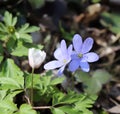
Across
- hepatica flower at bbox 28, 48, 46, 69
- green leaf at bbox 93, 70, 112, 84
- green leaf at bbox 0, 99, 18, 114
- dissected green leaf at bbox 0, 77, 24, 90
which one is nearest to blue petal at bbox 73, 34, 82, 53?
hepatica flower at bbox 28, 48, 46, 69

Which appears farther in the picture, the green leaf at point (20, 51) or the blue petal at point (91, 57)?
the green leaf at point (20, 51)

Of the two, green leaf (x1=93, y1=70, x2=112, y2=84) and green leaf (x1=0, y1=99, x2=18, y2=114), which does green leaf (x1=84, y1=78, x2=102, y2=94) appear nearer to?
green leaf (x1=93, y1=70, x2=112, y2=84)

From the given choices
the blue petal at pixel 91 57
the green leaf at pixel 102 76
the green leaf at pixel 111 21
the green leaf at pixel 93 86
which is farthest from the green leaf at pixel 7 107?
the green leaf at pixel 111 21

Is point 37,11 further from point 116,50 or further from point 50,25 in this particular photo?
point 116,50

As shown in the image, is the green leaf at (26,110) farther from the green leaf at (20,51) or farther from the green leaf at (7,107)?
the green leaf at (20,51)

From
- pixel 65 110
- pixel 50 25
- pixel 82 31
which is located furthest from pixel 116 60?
pixel 65 110

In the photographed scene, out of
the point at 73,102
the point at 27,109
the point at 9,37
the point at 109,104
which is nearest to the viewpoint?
the point at 27,109
